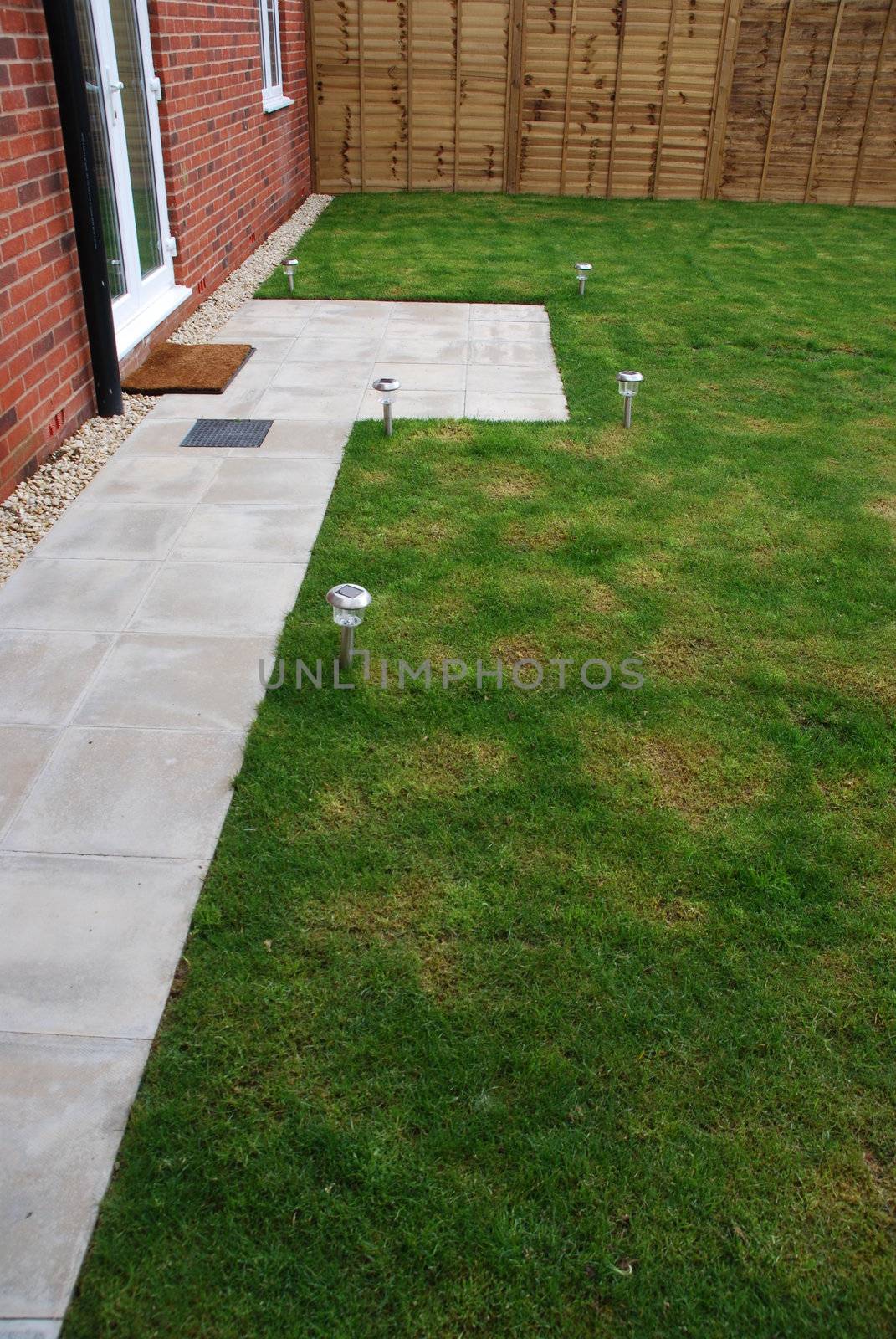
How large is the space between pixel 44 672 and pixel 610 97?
12291 millimetres

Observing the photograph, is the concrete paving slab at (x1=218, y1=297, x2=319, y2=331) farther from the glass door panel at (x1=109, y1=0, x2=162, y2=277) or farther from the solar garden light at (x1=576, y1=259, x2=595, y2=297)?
the solar garden light at (x1=576, y1=259, x2=595, y2=297)

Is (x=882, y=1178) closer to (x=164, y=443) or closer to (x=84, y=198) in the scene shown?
(x=164, y=443)

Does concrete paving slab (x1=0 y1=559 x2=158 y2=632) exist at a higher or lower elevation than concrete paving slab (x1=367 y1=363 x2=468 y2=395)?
lower

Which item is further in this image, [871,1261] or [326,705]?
[326,705]

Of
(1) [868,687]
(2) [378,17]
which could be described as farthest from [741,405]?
(2) [378,17]

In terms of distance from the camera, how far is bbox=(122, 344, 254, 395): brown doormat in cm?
609

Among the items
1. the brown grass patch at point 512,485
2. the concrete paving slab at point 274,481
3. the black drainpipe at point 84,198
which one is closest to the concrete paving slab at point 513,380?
the brown grass patch at point 512,485

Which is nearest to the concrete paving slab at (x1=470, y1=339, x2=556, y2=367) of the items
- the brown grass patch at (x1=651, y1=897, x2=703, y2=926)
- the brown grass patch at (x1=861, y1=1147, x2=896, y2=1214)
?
the brown grass patch at (x1=651, y1=897, x2=703, y2=926)

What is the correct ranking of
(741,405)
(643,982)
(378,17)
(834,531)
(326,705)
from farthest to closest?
1. (378,17)
2. (741,405)
3. (834,531)
4. (326,705)
5. (643,982)

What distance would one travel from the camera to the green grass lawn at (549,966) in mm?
1823

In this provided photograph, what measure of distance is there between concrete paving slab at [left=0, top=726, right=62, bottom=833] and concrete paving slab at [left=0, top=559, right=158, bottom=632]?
654mm

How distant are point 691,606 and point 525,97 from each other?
11.2 meters

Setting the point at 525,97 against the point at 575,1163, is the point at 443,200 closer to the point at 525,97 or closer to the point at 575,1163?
the point at 525,97

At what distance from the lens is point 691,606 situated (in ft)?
13.2
